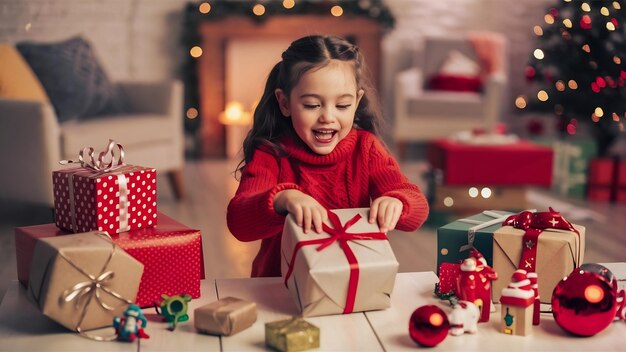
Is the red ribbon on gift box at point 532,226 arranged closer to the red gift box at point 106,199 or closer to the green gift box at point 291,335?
the green gift box at point 291,335

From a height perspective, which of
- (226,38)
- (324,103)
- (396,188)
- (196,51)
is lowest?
(396,188)

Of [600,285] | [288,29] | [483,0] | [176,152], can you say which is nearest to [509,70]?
[483,0]

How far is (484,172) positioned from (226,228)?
4.27 ft

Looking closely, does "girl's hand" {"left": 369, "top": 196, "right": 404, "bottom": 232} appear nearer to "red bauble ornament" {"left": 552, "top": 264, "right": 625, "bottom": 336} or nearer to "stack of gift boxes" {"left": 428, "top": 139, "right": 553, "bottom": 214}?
"red bauble ornament" {"left": 552, "top": 264, "right": 625, "bottom": 336}

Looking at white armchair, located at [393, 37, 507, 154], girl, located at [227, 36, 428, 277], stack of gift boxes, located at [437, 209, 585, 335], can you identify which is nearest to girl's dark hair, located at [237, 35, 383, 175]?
girl, located at [227, 36, 428, 277]

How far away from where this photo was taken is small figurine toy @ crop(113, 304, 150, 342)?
3.61ft

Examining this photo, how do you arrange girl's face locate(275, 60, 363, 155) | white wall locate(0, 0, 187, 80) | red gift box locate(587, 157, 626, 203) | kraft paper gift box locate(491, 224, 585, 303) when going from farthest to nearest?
white wall locate(0, 0, 187, 80) → red gift box locate(587, 157, 626, 203) → girl's face locate(275, 60, 363, 155) → kraft paper gift box locate(491, 224, 585, 303)

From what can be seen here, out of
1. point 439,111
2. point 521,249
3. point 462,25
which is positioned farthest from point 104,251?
point 462,25

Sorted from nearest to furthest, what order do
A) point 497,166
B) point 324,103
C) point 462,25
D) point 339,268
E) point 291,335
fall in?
point 291,335 < point 339,268 < point 324,103 < point 497,166 < point 462,25

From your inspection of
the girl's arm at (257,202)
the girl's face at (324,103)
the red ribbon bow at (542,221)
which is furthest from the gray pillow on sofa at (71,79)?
the red ribbon bow at (542,221)

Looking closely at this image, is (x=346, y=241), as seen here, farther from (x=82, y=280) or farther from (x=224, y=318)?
(x=82, y=280)

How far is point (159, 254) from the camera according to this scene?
1241mm

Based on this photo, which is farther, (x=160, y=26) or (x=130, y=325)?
(x=160, y=26)

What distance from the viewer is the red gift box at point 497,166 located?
364 cm
